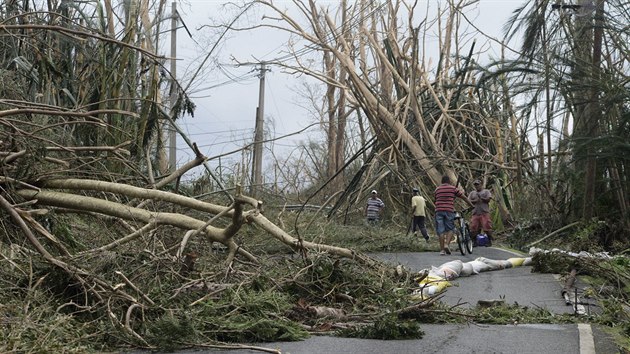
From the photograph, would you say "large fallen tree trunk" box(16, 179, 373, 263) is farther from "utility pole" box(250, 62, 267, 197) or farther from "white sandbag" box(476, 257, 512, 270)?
"utility pole" box(250, 62, 267, 197)

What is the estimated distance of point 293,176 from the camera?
4575 cm

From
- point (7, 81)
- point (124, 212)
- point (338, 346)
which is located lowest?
point (338, 346)

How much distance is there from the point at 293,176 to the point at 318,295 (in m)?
34.8

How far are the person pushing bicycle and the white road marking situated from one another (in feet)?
43.9

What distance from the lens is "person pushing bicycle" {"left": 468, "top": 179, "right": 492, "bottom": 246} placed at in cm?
2372

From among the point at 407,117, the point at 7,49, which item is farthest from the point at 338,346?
the point at 407,117

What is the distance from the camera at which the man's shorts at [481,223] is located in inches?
936

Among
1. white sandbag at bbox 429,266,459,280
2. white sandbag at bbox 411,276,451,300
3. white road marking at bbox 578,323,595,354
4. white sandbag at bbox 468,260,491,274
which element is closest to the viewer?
white road marking at bbox 578,323,595,354

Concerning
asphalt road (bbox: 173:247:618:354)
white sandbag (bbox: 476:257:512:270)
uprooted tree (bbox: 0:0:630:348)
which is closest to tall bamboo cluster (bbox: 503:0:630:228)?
uprooted tree (bbox: 0:0:630:348)

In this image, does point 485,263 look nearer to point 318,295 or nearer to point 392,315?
point 318,295

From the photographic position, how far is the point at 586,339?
30.1 feet

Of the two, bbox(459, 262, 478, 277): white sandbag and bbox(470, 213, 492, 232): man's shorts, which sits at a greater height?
bbox(470, 213, 492, 232): man's shorts

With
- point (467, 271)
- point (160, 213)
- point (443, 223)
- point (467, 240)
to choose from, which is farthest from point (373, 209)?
point (160, 213)

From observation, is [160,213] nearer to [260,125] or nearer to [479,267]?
[479,267]
